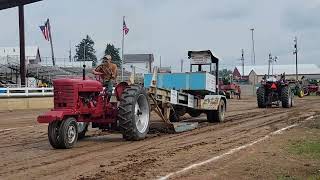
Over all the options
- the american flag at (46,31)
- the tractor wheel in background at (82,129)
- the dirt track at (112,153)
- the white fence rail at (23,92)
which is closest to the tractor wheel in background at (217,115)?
the dirt track at (112,153)

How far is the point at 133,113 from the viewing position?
1265 centimetres

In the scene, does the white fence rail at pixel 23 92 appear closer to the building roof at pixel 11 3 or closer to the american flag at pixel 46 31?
the building roof at pixel 11 3

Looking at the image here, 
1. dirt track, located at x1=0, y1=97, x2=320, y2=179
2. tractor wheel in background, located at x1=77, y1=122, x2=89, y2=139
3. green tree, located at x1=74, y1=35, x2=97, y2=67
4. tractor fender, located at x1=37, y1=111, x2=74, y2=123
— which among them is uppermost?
green tree, located at x1=74, y1=35, x2=97, y2=67

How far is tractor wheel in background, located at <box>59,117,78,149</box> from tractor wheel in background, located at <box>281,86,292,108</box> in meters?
18.8

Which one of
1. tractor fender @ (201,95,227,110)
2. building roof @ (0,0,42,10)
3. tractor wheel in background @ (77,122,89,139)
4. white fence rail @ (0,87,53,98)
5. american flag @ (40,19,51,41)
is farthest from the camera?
american flag @ (40,19,51,41)

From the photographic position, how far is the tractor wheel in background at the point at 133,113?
1262 centimetres

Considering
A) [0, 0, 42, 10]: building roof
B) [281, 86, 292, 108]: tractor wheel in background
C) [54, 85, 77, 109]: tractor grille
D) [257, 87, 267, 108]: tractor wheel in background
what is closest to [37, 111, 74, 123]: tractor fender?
[54, 85, 77, 109]: tractor grille

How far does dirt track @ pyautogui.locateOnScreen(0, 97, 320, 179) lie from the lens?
8.83 m

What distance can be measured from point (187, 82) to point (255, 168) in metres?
8.93

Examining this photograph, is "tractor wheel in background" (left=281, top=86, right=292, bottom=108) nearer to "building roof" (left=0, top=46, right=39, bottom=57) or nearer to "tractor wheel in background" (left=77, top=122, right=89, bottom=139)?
"tractor wheel in background" (left=77, top=122, right=89, bottom=139)

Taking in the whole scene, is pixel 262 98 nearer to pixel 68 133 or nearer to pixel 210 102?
pixel 210 102

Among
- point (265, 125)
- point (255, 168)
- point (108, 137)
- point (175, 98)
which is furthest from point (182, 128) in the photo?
point (255, 168)

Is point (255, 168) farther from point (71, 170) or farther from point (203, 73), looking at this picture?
point (203, 73)

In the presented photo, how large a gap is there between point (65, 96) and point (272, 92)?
19742 millimetres
